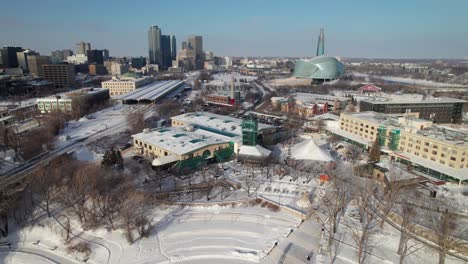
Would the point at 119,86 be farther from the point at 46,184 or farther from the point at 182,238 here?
the point at 182,238

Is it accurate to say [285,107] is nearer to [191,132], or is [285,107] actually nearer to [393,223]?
[191,132]

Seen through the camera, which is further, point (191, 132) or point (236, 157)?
point (191, 132)

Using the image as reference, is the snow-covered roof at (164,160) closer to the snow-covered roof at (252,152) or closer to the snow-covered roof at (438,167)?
the snow-covered roof at (252,152)

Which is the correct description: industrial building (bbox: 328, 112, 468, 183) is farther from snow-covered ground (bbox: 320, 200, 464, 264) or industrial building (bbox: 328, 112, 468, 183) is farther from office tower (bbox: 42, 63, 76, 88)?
office tower (bbox: 42, 63, 76, 88)

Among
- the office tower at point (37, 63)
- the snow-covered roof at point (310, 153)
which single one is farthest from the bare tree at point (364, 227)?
the office tower at point (37, 63)

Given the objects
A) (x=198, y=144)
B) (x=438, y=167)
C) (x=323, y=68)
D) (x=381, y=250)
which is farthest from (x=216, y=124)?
(x=323, y=68)

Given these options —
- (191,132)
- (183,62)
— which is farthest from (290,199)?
(183,62)
